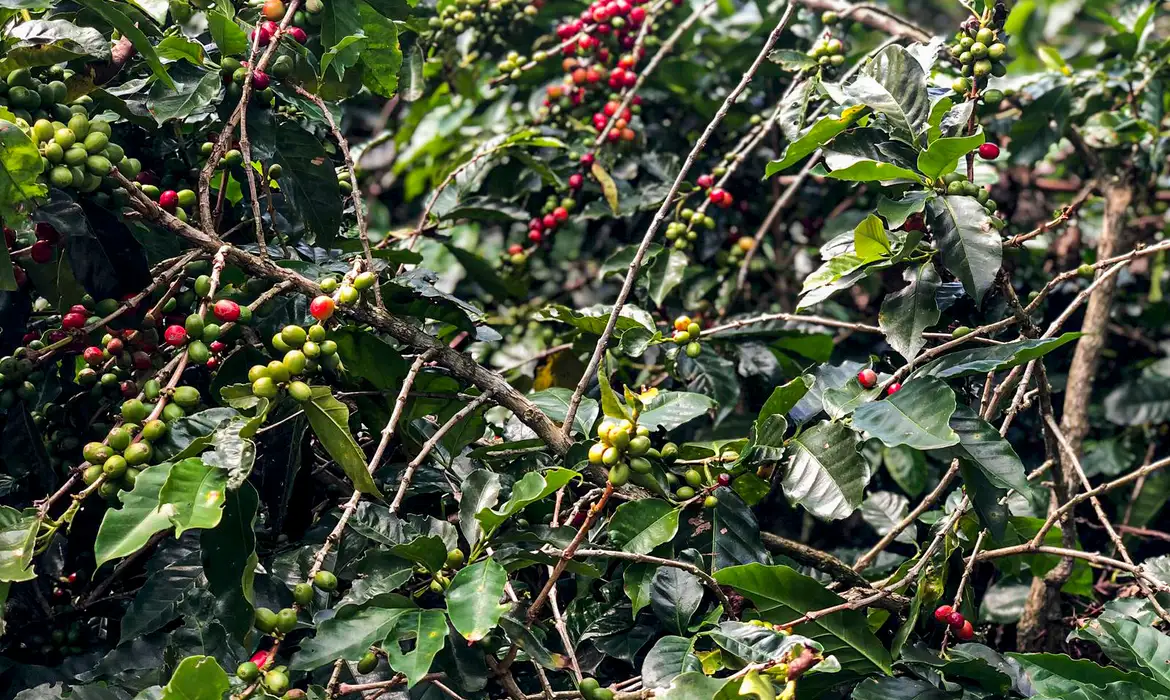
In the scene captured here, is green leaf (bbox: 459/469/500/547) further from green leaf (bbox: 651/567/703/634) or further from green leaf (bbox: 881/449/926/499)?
green leaf (bbox: 881/449/926/499)

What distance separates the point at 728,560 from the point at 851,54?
1.70 m

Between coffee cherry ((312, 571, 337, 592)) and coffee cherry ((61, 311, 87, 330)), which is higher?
coffee cherry ((61, 311, 87, 330))

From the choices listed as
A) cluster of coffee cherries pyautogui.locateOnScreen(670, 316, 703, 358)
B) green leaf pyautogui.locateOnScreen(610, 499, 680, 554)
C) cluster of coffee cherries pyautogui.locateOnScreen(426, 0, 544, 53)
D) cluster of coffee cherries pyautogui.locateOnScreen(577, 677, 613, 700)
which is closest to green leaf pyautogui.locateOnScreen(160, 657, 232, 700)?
cluster of coffee cherries pyautogui.locateOnScreen(577, 677, 613, 700)

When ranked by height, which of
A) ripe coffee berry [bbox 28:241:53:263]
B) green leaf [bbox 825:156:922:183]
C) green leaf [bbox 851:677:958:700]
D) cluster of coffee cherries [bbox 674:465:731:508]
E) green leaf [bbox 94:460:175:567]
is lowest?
green leaf [bbox 851:677:958:700]

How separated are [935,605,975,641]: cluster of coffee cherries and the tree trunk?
0.29m

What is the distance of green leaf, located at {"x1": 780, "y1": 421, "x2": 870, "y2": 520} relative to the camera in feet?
4.07

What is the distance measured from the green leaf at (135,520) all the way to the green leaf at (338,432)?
18 cm

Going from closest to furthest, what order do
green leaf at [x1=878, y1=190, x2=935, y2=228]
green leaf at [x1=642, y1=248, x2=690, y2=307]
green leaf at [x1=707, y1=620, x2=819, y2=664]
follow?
green leaf at [x1=707, y1=620, x2=819, y2=664], green leaf at [x1=878, y1=190, x2=935, y2=228], green leaf at [x1=642, y1=248, x2=690, y2=307]

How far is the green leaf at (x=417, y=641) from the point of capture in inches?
40.4

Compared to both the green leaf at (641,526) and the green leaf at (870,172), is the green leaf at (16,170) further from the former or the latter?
the green leaf at (870,172)

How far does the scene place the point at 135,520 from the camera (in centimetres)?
103

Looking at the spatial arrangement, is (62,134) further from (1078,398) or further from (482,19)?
(1078,398)

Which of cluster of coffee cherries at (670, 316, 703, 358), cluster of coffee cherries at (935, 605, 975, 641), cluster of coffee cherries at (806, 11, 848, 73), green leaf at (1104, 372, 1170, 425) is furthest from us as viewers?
green leaf at (1104, 372, 1170, 425)

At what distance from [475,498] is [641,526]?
0.73 feet
